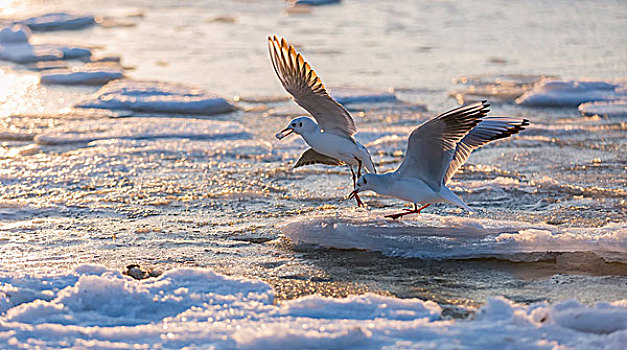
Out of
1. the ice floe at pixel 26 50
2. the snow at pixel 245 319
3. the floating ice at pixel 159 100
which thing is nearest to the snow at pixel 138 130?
the floating ice at pixel 159 100

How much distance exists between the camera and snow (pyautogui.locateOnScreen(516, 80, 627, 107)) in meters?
10.4

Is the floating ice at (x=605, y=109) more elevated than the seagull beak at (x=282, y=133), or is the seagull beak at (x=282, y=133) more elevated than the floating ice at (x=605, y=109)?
the seagull beak at (x=282, y=133)

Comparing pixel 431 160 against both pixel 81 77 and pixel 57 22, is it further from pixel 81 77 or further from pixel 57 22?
pixel 57 22

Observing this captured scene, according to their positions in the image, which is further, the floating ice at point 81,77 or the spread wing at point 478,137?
the floating ice at point 81,77

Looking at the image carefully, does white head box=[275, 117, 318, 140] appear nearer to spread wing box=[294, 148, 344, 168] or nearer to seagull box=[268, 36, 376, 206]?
seagull box=[268, 36, 376, 206]

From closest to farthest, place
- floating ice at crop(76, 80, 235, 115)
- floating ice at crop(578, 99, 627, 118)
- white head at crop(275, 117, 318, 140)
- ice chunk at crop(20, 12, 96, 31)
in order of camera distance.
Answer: white head at crop(275, 117, 318, 140) → floating ice at crop(578, 99, 627, 118) → floating ice at crop(76, 80, 235, 115) → ice chunk at crop(20, 12, 96, 31)

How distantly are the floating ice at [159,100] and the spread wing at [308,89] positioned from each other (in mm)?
4029

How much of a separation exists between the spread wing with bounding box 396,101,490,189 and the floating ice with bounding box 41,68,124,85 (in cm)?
764

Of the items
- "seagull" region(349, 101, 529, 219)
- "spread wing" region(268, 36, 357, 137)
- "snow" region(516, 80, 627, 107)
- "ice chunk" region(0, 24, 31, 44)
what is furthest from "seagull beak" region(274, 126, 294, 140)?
"ice chunk" region(0, 24, 31, 44)

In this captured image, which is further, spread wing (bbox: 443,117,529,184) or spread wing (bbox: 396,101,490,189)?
spread wing (bbox: 443,117,529,184)

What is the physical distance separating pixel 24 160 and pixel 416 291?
4285 mm

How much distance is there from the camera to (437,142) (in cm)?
518

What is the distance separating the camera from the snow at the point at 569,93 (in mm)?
10445

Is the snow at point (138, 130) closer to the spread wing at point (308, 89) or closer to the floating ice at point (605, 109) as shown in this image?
the spread wing at point (308, 89)
